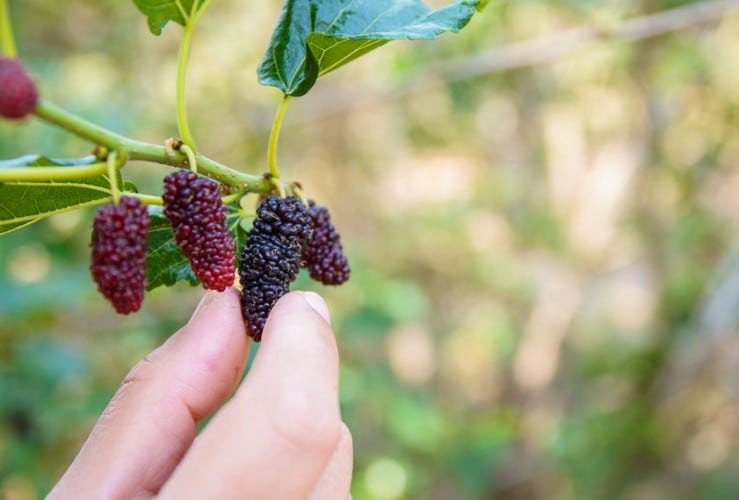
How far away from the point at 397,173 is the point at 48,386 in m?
3.46

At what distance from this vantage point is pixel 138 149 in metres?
0.80

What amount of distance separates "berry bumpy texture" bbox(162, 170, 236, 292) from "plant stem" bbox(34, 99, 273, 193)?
3cm

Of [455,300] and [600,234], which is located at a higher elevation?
[600,234]

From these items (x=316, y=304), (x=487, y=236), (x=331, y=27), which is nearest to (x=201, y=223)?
(x=316, y=304)

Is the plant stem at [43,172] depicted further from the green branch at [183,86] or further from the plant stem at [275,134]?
the plant stem at [275,134]

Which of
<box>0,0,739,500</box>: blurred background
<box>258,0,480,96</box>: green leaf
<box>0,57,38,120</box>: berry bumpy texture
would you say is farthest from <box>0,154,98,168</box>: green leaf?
<box>0,0,739,500</box>: blurred background

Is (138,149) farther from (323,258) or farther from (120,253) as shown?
(323,258)

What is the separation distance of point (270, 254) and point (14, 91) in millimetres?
358

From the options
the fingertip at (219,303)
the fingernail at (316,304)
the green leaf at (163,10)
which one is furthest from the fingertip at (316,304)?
the green leaf at (163,10)

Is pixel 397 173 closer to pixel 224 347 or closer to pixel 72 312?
pixel 72 312

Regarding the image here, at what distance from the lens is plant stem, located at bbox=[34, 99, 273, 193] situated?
70 cm

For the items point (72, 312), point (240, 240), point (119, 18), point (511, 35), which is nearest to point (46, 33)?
point (119, 18)

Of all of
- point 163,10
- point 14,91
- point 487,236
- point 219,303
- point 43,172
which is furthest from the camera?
point 487,236

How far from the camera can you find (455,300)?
5172mm
